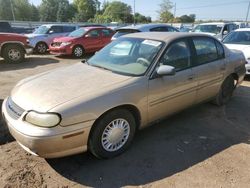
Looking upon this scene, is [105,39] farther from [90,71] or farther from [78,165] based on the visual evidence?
[78,165]

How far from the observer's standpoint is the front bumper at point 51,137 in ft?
9.30

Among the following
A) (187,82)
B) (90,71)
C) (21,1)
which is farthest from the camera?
(21,1)

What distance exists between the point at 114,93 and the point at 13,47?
9.02 m

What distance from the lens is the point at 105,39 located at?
13.7 m

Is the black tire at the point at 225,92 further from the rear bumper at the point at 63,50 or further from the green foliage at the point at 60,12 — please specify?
the green foliage at the point at 60,12

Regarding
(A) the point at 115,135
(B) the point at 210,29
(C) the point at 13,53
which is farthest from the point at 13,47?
(B) the point at 210,29

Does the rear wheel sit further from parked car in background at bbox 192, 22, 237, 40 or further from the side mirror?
the side mirror

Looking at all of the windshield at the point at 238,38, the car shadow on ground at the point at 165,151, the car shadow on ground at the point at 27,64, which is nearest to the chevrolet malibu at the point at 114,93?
the car shadow on ground at the point at 165,151

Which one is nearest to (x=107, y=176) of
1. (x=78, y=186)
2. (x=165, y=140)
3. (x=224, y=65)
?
(x=78, y=186)

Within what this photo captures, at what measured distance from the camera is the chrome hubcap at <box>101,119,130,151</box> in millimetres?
→ 3400

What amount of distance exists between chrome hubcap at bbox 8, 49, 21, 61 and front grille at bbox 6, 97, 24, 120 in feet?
26.9

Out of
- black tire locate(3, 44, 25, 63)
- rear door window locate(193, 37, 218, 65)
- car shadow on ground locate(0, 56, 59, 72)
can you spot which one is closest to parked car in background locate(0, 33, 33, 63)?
black tire locate(3, 44, 25, 63)

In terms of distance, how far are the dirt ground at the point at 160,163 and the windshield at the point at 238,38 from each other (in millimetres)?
4909

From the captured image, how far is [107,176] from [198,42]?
283cm
